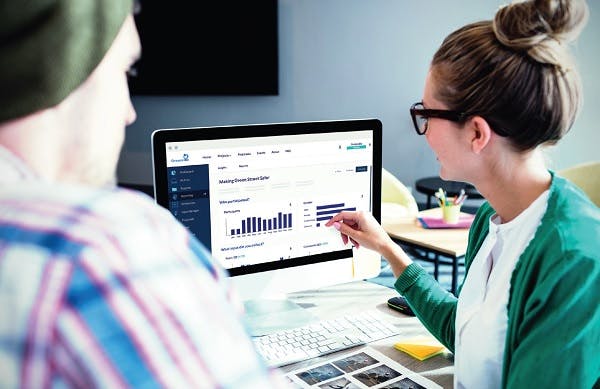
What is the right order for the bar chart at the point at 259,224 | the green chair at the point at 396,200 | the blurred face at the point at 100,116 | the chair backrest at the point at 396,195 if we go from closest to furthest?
the blurred face at the point at 100,116 < the bar chart at the point at 259,224 < the green chair at the point at 396,200 < the chair backrest at the point at 396,195

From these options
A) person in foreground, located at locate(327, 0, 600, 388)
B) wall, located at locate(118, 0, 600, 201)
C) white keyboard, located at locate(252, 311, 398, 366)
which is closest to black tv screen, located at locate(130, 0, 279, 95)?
wall, located at locate(118, 0, 600, 201)

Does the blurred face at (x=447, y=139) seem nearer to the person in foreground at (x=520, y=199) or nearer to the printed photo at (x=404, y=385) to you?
the person in foreground at (x=520, y=199)

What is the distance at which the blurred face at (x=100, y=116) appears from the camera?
1.47 feet

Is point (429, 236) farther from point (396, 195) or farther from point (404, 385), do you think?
point (404, 385)

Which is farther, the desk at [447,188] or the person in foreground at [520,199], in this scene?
the desk at [447,188]

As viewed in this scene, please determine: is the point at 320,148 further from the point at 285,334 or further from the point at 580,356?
the point at 580,356

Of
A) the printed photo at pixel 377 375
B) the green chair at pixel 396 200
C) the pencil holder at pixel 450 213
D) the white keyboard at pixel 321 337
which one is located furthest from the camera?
the green chair at pixel 396 200

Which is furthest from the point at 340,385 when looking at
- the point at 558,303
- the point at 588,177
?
the point at 588,177

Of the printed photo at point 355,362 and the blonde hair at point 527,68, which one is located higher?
the blonde hair at point 527,68

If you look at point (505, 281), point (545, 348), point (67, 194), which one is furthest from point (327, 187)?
point (67, 194)

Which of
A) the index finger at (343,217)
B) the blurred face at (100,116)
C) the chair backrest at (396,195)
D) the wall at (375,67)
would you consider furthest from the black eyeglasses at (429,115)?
the wall at (375,67)

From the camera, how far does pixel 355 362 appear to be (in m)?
1.25

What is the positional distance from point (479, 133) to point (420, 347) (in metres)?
0.49

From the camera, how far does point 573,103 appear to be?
109cm
